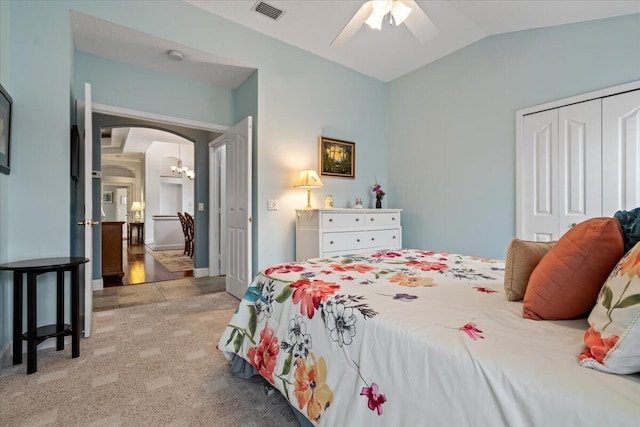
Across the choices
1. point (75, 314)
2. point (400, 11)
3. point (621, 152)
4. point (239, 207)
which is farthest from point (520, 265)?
point (239, 207)

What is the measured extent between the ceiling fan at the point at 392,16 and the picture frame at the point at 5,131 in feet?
7.71

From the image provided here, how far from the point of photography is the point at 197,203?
4.83 meters

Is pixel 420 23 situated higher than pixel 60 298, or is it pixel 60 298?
pixel 420 23

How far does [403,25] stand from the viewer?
3.21 m

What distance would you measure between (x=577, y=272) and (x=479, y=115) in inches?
123

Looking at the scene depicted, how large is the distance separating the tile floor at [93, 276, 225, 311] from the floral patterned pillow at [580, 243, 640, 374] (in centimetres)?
380

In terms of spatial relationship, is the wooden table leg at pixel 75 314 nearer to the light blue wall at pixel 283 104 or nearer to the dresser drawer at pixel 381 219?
the light blue wall at pixel 283 104

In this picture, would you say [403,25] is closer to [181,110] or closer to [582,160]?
[582,160]

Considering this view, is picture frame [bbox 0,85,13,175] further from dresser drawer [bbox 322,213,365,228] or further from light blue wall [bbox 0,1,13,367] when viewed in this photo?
dresser drawer [bbox 322,213,365,228]

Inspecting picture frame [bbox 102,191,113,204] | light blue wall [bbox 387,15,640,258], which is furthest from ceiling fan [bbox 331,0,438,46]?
picture frame [bbox 102,191,113,204]

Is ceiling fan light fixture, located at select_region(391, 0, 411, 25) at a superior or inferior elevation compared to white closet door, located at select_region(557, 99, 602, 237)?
superior

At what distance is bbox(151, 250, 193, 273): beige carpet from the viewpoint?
5.48 meters

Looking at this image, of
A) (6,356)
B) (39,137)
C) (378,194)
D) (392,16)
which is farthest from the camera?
(378,194)

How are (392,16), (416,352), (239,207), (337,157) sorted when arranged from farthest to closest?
(337,157) < (239,207) < (392,16) < (416,352)
